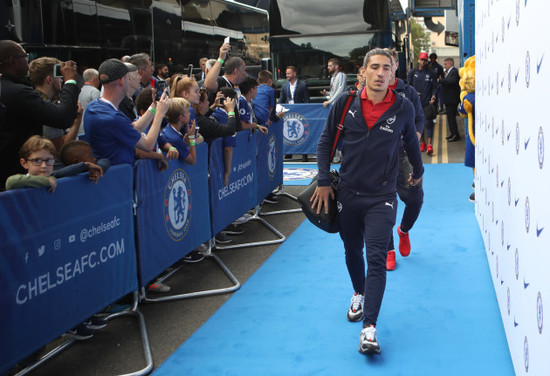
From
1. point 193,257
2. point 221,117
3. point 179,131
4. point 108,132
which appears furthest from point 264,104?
point 108,132

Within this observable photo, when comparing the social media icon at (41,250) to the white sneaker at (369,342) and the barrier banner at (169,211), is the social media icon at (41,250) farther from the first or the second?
the white sneaker at (369,342)

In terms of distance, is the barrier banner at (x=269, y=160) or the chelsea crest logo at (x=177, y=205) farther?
the barrier banner at (x=269, y=160)

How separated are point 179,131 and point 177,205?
3.02ft

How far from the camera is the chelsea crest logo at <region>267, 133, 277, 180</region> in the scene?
8.99m

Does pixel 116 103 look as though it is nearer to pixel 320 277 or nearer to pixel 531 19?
pixel 320 277

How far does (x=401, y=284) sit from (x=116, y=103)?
308cm

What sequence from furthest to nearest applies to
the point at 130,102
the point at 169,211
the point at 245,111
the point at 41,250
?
the point at 245,111
the point at 130,102
the point at 169,211
the point at 41,250

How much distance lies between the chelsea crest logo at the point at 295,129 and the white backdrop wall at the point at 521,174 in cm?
797

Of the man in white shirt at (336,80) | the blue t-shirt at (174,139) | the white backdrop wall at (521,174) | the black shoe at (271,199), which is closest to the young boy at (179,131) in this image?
the blue t-shirt at (174,139)

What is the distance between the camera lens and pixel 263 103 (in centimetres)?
945

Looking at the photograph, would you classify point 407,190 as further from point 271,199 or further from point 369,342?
point 271,199

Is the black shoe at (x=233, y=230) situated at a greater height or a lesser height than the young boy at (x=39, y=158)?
lesser

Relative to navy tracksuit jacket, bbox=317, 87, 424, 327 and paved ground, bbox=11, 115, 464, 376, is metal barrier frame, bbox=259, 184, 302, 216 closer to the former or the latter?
paved ground, bbox=11, 115, 464, 376

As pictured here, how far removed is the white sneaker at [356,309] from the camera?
498 centimetres
